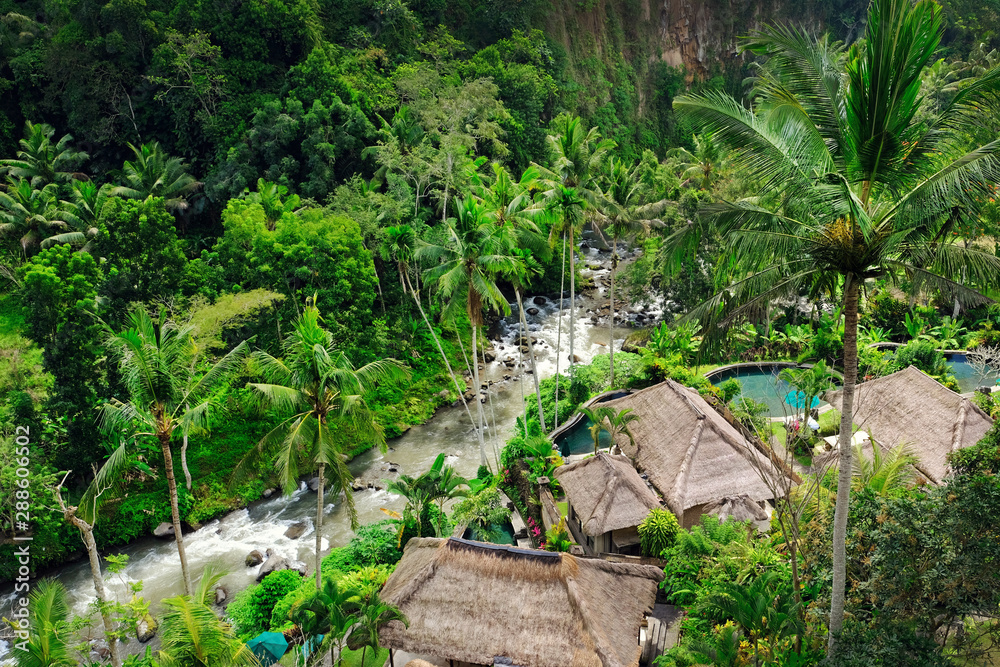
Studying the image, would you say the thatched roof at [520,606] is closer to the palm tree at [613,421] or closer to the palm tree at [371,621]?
the palm tree at [371,621]

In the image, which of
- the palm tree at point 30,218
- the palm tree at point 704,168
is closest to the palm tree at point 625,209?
the palm tree at point 704,168

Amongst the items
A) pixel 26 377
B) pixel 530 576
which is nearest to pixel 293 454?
pixel 530 576

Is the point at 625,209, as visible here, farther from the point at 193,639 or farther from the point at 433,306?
the point at 193,639

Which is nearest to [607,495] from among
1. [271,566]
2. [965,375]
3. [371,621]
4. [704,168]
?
[371,621]

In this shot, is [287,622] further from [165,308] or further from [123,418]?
[165,308]

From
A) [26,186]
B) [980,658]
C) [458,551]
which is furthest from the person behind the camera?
[26,186]
